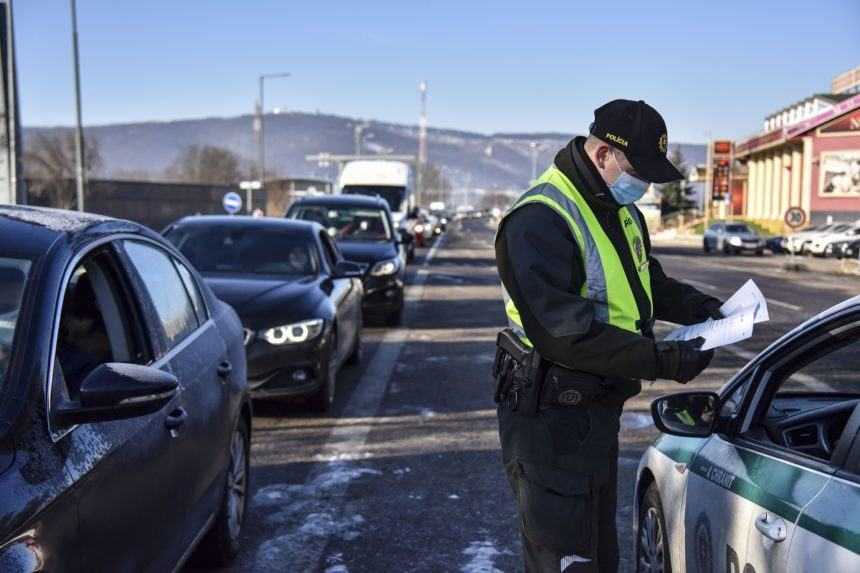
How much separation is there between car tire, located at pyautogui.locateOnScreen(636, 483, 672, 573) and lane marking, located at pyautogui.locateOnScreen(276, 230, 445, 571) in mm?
1497

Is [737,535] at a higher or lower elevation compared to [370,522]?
higher

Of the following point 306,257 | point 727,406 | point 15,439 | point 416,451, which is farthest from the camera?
point 306,257

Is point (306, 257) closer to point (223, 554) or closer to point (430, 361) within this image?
point (430, 361)

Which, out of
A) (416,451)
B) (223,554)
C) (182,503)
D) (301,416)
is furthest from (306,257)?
(182,503)

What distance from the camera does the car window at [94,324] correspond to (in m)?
3.48

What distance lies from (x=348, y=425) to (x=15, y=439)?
5357 millimetres

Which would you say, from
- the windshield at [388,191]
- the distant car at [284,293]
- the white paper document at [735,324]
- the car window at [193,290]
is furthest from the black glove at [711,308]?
the windshield at [388,191]

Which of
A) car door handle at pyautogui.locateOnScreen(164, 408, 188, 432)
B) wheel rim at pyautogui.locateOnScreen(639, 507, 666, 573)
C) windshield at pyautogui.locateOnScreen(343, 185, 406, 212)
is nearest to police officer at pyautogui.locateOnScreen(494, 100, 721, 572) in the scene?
wheel rim at pyautogui.locateOnScreen(639, 507, 666, 573)

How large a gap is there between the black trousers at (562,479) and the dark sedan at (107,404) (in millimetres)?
1039

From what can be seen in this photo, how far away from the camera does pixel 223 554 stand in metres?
4.84

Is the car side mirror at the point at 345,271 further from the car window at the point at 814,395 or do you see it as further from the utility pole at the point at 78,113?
the utility pole at the point at 78,113

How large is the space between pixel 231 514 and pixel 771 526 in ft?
9.35

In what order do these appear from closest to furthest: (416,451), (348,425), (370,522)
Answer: (370,522) → (416,451) → (348,425)

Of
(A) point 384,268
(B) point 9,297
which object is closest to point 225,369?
(B) point 9,297
